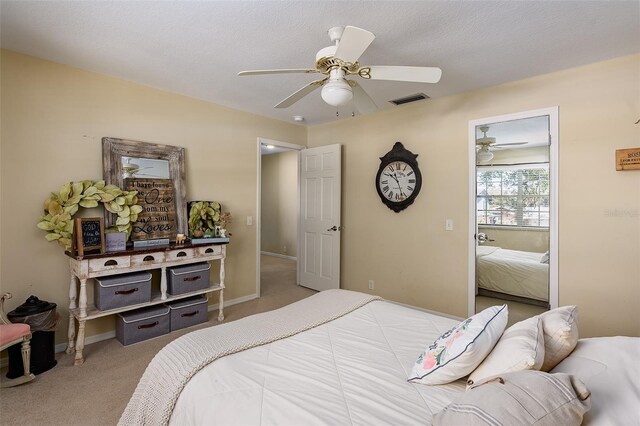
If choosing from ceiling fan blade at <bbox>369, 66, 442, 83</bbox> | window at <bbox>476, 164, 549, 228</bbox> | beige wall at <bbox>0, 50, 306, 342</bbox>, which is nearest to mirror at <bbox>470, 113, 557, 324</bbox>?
window at <bbox>476, 164, 549, 228</bbox>

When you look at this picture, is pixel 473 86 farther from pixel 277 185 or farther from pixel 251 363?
pixel 277 185

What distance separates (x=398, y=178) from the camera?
390 cm

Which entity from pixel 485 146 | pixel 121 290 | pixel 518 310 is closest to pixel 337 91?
pixel 485 146

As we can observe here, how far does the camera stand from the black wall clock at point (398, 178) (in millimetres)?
3746

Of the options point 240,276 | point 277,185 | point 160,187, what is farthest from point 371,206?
point 277,185

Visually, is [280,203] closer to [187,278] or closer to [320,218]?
[320,218]

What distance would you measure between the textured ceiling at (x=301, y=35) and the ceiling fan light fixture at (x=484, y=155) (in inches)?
25.9

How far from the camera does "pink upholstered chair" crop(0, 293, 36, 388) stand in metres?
2.04

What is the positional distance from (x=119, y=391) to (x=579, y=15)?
3.93m

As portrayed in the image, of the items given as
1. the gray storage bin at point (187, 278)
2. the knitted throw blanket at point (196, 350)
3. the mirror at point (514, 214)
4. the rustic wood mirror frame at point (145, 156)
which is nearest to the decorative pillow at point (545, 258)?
the mirror at point (514, 214)

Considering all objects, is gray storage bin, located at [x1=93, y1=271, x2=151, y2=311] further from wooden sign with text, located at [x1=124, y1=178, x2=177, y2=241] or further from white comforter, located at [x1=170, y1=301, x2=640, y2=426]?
white comforter, located at [x1=170, y1=301, x2=640, y2=426]

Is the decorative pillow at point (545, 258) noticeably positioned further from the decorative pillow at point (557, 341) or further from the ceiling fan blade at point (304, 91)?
the ceiling fan blade at point (304, 91)

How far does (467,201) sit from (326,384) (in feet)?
8.99

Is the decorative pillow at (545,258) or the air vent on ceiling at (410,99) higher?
the air vent on ceiling at (410,99)
